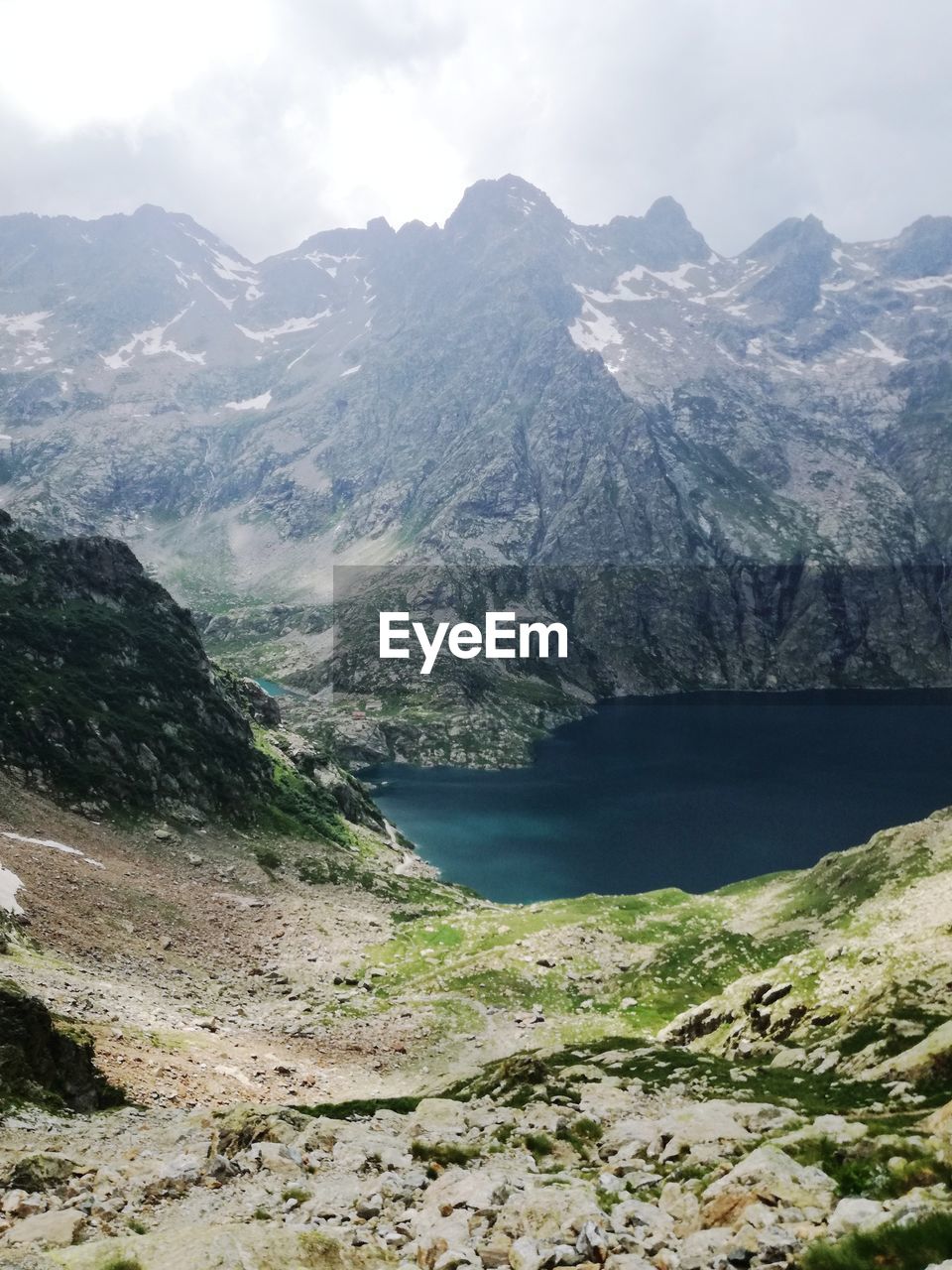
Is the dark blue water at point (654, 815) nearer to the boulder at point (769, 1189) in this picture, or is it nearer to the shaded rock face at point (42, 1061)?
the shaded rock face at point (42, 1061)

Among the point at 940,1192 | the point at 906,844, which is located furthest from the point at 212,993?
the point at 906,844

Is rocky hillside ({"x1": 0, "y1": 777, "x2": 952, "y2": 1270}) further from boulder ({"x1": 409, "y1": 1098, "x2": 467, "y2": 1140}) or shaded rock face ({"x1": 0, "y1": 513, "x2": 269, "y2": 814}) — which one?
shaded rock face ({"x1": 0, "y1": 513, "x2": 269, "y2": 814})

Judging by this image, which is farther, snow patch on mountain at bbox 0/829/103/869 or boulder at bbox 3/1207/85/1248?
snow patch on mountain at bbox 0/829/103/869

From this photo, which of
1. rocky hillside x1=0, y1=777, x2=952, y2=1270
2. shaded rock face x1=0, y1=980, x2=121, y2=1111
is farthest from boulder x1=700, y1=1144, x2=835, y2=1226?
shaded rock face x1=0, y1=980, x2=121, y2=1111

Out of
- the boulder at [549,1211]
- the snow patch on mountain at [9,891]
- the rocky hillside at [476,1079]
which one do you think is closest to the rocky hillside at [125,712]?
the rocky hillside at [476,1079]

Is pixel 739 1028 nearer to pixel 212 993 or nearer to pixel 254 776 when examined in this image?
pixel 212 993

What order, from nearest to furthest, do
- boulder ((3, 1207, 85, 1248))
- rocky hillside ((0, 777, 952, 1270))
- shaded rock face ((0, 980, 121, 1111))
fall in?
rocky hillside ((0, 777, 952, 1270)) → boulder ((3, 1207, 85, 1248)) → shaded rock face ((0, 980, 121, 1111))
